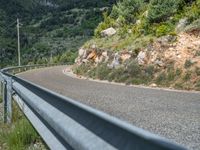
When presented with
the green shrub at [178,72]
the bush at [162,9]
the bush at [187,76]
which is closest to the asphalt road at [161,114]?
the bush at [187,76]

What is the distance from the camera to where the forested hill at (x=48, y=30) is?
364 ft

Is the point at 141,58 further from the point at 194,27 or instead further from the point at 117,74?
the point at 194,27

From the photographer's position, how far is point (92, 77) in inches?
1299

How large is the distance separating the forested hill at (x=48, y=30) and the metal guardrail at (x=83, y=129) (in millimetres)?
81860

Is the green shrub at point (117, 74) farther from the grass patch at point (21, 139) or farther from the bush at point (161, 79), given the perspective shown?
the grass patch at point (21, 139)

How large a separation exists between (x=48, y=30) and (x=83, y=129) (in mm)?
140656

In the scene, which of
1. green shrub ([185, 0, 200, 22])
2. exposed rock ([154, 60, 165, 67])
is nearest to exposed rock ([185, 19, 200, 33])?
green shrub ([185, 0, 200, 22])

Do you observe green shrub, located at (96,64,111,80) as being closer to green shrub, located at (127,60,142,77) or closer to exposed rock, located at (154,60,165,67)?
green shrub, located at (127,60,142,77)

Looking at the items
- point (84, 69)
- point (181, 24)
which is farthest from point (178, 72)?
point (84, 69)

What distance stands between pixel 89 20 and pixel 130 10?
357 feet

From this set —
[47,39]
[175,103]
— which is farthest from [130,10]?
[47,39]

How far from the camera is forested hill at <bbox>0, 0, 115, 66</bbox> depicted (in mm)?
111062

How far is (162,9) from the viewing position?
97.4 feet

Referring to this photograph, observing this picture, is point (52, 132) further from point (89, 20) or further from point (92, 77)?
point (89, 20)
